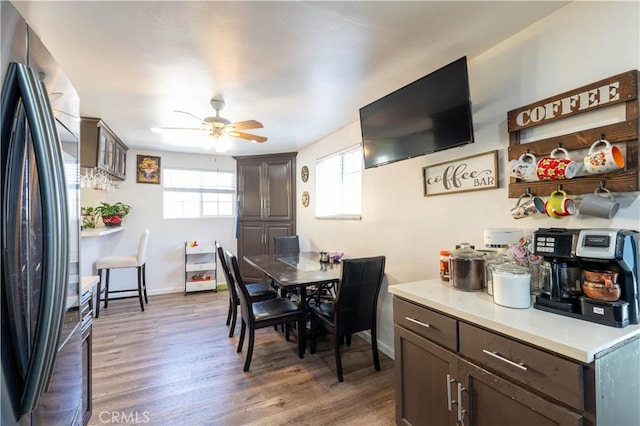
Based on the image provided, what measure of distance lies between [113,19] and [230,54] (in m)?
0.61

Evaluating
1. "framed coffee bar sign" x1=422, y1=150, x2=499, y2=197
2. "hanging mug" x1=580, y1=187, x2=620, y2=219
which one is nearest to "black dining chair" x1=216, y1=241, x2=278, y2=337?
"framed coffee bar sign" x1=422, y1=150, x2=499, y2=197

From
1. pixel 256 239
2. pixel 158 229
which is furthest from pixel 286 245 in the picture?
pixel 158 229

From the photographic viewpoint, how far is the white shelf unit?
15.5 ft

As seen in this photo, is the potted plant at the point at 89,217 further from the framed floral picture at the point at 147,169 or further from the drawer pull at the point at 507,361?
the drawer pull at the point at 507,361

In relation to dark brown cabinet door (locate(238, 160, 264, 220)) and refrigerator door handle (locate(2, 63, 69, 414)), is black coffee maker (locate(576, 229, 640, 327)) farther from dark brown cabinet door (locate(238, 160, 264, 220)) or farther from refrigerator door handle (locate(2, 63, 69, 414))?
dark brown cabinet door (locate(238, 160, 264, 220))

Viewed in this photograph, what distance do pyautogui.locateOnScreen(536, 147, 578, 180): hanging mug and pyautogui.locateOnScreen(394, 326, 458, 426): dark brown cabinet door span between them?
3.28 ft

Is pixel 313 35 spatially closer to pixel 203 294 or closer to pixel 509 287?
pixel 509 287

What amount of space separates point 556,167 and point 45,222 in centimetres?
199

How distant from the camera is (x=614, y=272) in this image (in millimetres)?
1121

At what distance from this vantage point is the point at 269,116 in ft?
10.0

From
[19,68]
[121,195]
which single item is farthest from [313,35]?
[121,195]

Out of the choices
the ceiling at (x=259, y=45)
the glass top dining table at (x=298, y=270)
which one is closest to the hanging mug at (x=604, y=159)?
the ceiling at (x=259, y=45)

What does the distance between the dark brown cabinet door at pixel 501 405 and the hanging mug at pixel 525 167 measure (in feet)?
3.34

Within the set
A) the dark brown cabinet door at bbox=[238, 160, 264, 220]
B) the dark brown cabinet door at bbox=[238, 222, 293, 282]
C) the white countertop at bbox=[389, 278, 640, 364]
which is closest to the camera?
the white countertop at bbox=[389, 278, 640, 364]
